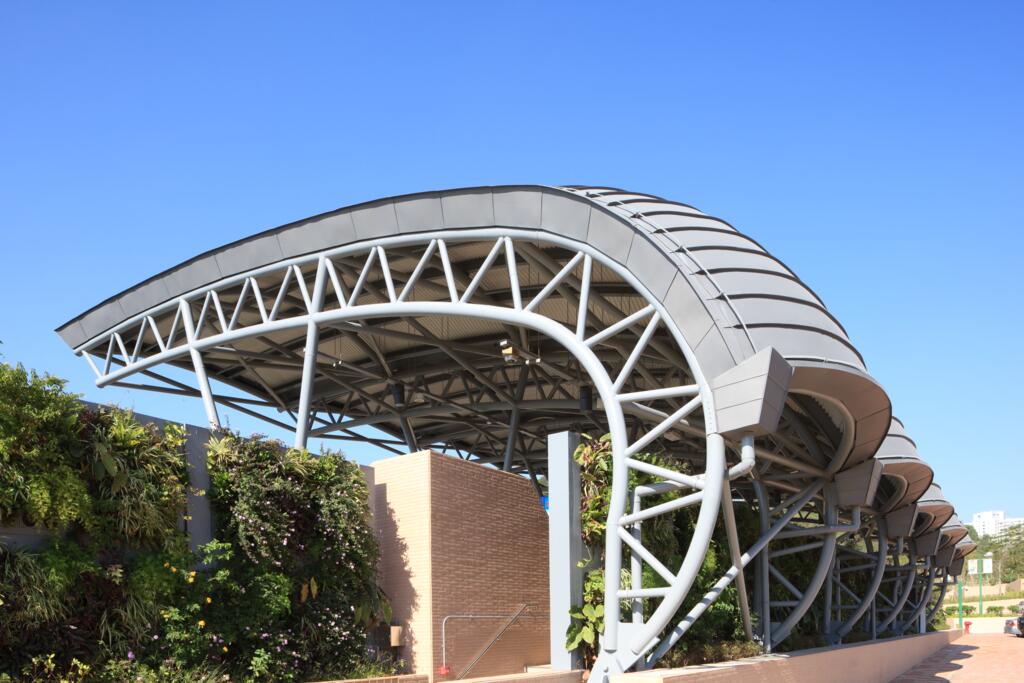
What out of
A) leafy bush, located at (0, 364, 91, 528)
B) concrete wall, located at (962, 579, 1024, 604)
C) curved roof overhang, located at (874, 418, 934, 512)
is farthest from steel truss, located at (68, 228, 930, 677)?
concrete wall, located at (962, 579, 1024, 604)

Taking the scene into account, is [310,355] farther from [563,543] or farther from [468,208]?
[563,543]

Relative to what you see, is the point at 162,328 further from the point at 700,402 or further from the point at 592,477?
the point at 700,402

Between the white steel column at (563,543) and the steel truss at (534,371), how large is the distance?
1001 mm

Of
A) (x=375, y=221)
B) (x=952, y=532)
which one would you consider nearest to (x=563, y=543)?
(x=375, y=221)

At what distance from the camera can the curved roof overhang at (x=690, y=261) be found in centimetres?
1778

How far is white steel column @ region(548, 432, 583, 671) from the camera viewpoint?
1847cm

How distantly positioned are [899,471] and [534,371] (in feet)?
45.9

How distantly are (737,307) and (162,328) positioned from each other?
19608 millimetres

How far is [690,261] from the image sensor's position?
18.7 metres

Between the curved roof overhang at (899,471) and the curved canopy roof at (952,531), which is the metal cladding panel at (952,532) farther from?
the curved roof overhang at (899,471)

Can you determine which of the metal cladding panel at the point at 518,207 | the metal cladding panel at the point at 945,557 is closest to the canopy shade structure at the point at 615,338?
the metal cladding panel at the point at 518,207

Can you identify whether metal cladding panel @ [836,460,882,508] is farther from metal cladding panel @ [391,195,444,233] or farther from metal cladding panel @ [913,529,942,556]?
metal cladding panel @ [913,529,942,556]

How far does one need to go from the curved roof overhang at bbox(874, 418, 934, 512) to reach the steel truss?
1.92 m

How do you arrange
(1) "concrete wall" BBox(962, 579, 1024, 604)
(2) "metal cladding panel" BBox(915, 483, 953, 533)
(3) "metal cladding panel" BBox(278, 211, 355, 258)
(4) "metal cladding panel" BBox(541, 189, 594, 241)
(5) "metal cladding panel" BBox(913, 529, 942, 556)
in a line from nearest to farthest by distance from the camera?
(4) "metal cladding panel" BBox(541, 189, 594, 241) → (3) "metal cladding panel" BBox(278, 211, 355, 258) → (2) "metal cladding panel" BBox(915, 483, 953, 533) → (5) "metal cladding panel" BBox(913, 529, 942, 556) → (1) "concrete wall" BBox(962, 579, 1024, 604)
